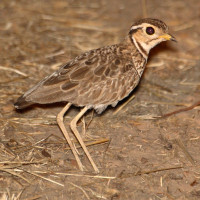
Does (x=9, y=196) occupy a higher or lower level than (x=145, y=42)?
lower

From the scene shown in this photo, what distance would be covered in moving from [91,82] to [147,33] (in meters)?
1.01

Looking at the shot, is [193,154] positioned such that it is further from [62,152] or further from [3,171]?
[3,171]

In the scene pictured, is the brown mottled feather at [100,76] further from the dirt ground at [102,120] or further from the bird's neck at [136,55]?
the dirt ground at [102,120]

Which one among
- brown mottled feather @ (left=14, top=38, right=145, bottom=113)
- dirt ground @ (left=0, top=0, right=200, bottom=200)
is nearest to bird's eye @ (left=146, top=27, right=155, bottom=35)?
brown mottled feather @ (left=14, top=38, right=145, bottom=113)

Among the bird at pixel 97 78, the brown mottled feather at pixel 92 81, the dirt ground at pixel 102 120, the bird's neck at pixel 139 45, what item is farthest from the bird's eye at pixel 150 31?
the dirt ground at pixel 102 120

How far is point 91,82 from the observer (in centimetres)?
477

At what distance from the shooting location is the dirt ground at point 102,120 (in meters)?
4.43

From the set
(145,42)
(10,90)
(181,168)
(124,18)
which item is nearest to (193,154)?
(181,168)

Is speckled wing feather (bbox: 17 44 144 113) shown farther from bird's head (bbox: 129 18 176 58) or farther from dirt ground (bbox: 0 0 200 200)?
dirt ground (bbox: 0 0 200 200)

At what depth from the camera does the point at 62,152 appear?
493cm

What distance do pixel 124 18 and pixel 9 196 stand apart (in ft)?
17.1

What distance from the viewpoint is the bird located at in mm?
4711

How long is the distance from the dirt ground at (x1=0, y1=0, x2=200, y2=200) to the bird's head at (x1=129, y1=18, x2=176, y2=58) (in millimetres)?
1033

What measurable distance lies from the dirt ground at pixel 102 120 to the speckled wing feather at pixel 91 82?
1.94 ft
